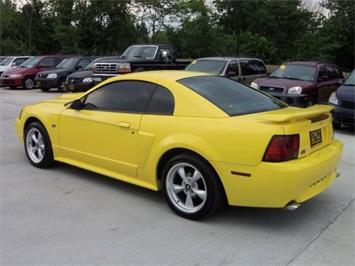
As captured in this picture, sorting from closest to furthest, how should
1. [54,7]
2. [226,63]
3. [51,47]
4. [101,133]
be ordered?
[101,133] < [226,63] < [54,7] < [51,47]

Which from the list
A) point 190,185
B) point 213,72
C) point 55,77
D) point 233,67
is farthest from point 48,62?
point 190,185

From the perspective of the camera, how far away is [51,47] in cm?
3853

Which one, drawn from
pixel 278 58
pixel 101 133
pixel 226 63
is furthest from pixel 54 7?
pixel 101 133

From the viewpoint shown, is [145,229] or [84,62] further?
[84,62]

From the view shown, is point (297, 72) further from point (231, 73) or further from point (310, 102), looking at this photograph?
point (231, 73)

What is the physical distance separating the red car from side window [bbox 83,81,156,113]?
16069 millimetres

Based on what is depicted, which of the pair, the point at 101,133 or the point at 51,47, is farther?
the point at 51,47

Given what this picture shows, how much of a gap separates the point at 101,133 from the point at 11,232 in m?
1.52

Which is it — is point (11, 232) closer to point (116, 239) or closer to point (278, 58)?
point (116, 239)

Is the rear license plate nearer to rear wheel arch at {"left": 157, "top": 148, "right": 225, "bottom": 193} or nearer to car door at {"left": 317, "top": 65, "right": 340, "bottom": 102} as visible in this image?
rear wheel arch at {"left": 157, "top": 148, "right": 225, "bottom": 193}

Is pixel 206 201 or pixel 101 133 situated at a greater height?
pixel 101 133

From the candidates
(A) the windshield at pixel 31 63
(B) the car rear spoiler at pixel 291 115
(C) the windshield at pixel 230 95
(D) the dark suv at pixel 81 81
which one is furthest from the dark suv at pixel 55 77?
(B) the car rear spoiler at pixel 291 115

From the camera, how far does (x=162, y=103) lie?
441 centimetres

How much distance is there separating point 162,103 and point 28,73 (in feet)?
56.8
